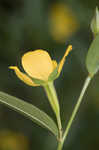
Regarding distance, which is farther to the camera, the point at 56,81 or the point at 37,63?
the point at 56,81

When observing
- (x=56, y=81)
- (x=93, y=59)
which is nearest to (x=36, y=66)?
(x=93, y=59)

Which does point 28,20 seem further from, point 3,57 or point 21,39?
point 3,57

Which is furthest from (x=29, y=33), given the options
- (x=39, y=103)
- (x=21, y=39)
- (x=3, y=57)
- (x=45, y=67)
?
(x=45, y=67)

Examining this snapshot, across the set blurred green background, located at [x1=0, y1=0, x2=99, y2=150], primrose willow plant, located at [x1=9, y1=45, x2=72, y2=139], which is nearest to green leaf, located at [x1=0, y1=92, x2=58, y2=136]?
primrose willow plant, located at [x1=9, y1=45, x2=72, y2=139]

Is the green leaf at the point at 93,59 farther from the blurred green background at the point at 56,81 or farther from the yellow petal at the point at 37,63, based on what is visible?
the blurred green background at the point at 56,81

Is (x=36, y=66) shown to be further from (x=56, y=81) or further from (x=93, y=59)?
(x=56, y=81)

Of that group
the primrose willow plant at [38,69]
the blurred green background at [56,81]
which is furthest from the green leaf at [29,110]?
the blurred green background at [56,81]
